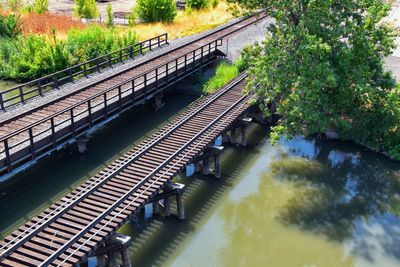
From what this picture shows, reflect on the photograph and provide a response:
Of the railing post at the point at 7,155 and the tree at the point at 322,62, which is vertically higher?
the tree at the point at 322,62

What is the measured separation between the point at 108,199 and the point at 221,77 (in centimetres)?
1618

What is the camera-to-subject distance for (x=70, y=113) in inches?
781

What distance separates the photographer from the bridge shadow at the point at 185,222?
15664 mm

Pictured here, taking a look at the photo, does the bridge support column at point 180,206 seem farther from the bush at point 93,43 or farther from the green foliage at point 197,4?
the green foliage at point 197,4

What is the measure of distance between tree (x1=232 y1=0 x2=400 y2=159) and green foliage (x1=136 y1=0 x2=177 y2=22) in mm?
24535

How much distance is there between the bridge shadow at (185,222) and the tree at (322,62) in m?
3.42

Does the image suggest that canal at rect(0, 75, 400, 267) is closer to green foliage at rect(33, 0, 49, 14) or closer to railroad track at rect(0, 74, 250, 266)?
railroad track at rect(0, 74, 250, 266)

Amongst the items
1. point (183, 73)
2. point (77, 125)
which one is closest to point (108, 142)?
point (77, 125)

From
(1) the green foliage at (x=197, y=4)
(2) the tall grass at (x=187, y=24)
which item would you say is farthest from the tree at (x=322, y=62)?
(1) the green foliage at (x=197, y=4)

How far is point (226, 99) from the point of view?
24.5m

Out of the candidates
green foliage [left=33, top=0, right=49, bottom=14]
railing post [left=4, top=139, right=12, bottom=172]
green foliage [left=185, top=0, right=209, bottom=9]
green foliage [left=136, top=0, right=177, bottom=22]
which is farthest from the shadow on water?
green foliage [left=33, top=0, right=49, bottom=14]

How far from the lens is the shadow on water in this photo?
1695cm

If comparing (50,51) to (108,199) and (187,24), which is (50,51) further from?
(108,199)

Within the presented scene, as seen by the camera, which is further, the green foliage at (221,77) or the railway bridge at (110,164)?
the green foliage at (221,77)
